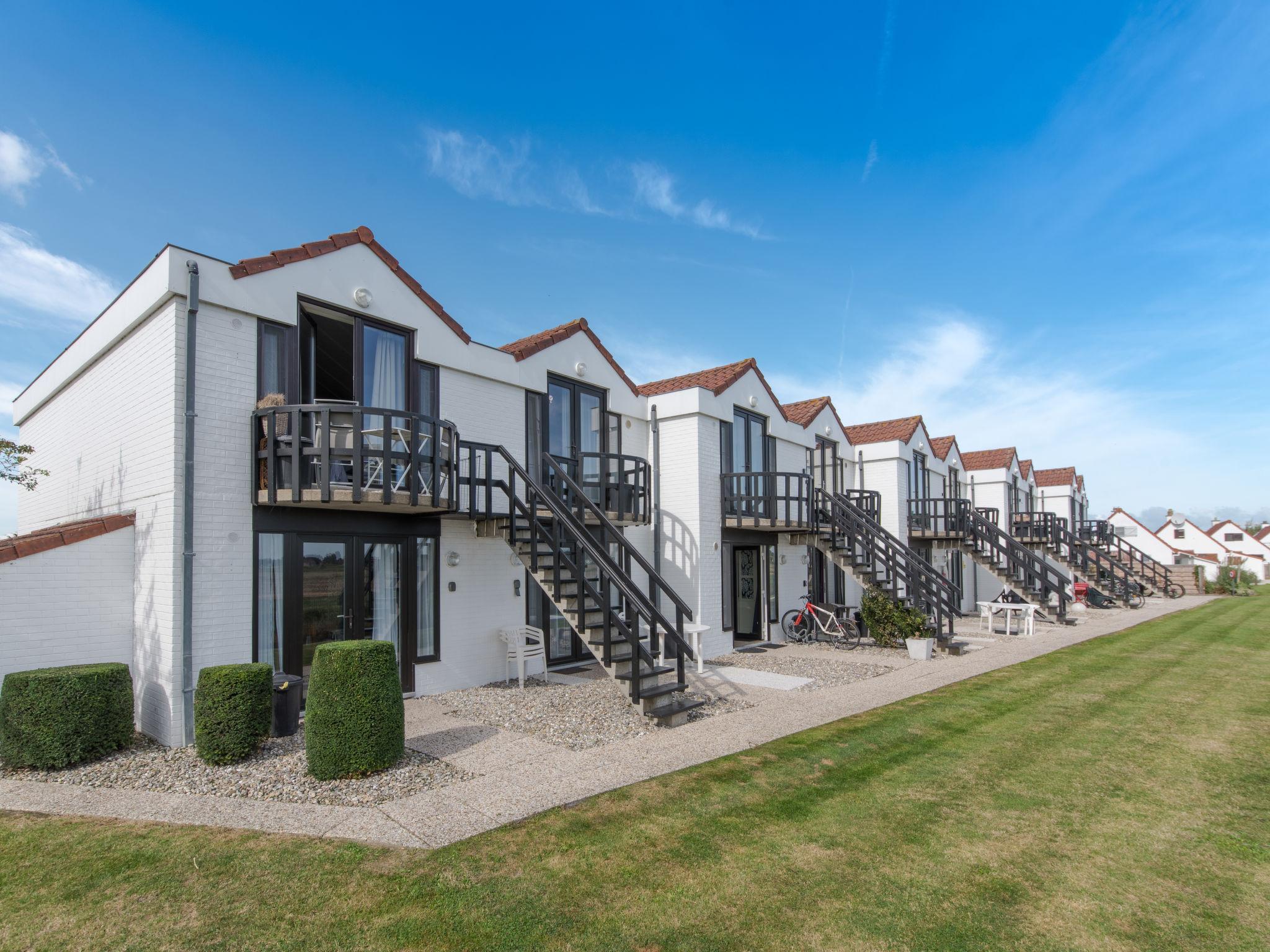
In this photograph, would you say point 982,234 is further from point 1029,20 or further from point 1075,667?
point 1075,667

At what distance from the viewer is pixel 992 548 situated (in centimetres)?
2152

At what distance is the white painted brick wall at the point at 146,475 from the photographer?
7785 millimetres

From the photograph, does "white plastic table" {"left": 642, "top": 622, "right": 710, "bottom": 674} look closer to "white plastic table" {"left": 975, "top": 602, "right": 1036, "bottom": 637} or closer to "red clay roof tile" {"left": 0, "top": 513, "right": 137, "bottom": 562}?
"red clay roof tile" {"left": 0, "top": 513, "right": 137, "bottom": 562}

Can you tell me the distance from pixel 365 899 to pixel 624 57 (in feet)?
47.1

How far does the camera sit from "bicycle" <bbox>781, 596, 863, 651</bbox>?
51.6 ft

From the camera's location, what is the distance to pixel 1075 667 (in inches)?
489

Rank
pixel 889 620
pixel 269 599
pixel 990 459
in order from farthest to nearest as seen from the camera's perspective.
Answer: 1. pixel 990 459
2. pixel 889 620
3. pixel 269 599

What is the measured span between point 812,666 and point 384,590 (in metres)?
7.92

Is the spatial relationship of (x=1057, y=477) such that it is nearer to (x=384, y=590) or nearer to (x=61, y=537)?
(x=384, y=590)

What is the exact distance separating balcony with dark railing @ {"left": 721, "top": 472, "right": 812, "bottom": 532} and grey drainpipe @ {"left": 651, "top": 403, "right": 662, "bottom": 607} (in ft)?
4.86

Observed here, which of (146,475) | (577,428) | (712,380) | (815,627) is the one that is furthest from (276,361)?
(815,627)

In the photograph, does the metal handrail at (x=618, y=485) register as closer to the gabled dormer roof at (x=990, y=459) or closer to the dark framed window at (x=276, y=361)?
the dark framed window at (x=276, y=361)

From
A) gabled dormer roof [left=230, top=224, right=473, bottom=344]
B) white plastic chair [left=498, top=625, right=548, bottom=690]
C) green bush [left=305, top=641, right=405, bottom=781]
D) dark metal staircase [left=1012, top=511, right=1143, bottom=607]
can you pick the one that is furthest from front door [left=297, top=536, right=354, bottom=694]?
dark metal staircase [left=1012, top=511, right=1143, bottom=607]

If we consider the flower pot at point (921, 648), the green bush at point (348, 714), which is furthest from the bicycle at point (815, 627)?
the green bush at point (348, 714)
